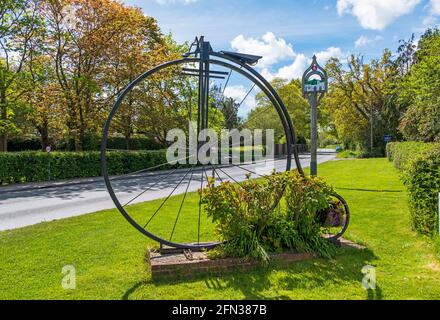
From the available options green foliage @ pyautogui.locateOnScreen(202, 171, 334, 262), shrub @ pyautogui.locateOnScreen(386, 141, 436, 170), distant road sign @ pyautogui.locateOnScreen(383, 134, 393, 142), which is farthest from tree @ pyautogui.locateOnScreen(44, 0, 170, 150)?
distant road sign @ pyautogui.locateOnScreen(383, 134, 393, 142)

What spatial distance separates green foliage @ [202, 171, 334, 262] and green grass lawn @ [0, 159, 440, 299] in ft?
0.97

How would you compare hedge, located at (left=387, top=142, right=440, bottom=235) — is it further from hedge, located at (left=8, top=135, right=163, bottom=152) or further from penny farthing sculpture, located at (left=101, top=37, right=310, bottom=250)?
hedge, located at (left=8, top=135, right=163, bottom=152)

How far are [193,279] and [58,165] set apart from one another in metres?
14.7

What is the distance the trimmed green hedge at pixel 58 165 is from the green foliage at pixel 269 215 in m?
13.7

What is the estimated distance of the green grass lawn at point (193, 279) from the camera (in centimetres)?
377

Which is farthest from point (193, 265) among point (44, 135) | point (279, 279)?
point (44, 135)

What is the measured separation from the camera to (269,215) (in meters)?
4.71

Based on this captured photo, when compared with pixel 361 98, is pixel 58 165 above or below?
below

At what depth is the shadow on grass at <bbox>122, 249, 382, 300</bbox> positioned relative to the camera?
381cm

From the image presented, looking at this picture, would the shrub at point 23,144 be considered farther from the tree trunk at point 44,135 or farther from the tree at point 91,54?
the tree at point 91,54

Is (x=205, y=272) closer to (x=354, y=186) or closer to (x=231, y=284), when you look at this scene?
(x=231, y=284)

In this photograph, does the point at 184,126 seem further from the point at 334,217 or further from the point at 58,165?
the point at 334,217

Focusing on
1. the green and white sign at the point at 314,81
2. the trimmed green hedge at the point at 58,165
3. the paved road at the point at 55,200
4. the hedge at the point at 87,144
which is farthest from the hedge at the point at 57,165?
the green and white sign at the point at 314,81
